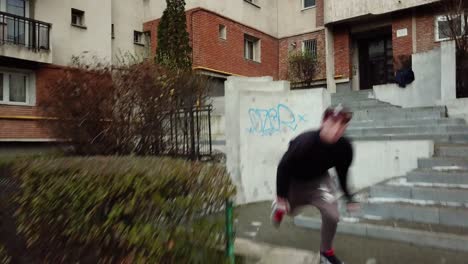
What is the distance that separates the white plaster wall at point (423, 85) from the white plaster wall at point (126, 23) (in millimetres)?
12125

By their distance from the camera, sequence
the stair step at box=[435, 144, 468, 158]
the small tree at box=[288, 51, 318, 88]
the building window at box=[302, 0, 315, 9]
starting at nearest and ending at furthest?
the stair step at box=[435, 144, 468, 158], the small tree at box=[288, 51, 318, 88], the building window at box=[302, 0, 315, 9]

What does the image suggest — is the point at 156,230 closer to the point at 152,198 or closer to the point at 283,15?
the point at 152,198

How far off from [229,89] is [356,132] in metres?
3.18

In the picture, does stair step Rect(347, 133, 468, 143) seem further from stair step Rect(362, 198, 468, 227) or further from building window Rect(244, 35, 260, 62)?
building window Rect(244, 35, 260, 62)

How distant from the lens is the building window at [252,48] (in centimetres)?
1991

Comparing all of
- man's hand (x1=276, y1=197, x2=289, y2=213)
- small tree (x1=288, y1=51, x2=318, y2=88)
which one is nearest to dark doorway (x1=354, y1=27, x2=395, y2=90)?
small tree (x1=288, y1=51, x2=318, y2=88)

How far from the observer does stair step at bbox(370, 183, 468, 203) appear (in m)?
5.32

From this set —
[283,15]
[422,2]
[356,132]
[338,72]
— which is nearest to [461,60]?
[356,132]

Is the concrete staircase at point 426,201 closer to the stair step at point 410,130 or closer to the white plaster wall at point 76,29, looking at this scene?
the stair step at point 410,130

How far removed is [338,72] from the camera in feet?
62.0

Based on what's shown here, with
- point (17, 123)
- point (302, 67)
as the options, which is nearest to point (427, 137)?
point (302, 67)

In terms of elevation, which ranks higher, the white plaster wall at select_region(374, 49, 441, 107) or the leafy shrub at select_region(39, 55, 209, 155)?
the white plaster wall at select_region(374, 49, 441, 107)

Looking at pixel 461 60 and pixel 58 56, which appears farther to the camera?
pixel 58 56

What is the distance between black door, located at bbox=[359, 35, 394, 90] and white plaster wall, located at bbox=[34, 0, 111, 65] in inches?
473
